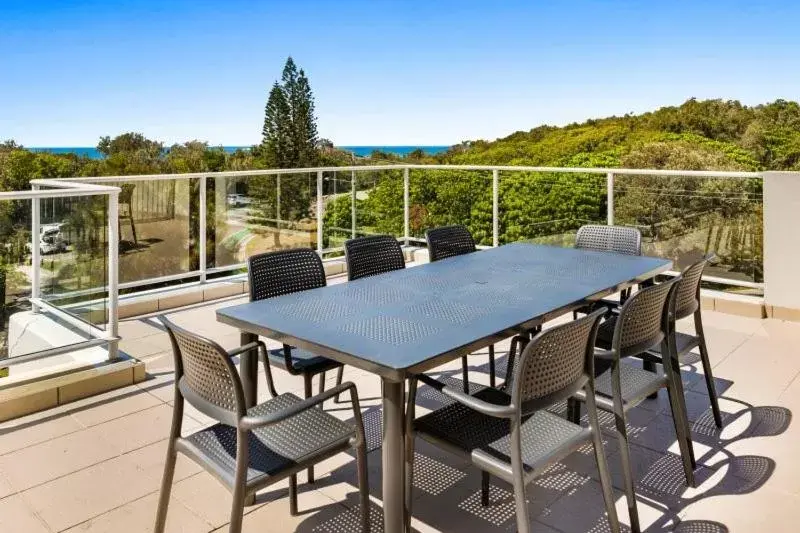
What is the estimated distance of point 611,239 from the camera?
418 cm

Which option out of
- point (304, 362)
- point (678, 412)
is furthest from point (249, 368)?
point (678, 412)

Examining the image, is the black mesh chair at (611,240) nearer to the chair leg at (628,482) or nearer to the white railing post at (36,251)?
the chair leg at (628,482)

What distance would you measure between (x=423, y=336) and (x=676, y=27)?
2912cm

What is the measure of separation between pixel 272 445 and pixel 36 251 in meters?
2.53

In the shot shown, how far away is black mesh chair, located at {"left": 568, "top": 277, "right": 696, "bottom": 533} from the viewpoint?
7.93 feet

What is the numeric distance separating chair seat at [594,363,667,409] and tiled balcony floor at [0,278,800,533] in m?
0.40

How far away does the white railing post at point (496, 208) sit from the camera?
23.6 ft

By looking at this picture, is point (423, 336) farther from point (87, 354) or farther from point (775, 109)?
point (775, 109)

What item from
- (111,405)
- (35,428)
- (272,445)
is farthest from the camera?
(111,405)

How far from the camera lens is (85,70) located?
3978 cm

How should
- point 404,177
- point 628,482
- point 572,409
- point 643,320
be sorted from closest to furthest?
point 628,482
point 643,320
point 572,409
point 404,177

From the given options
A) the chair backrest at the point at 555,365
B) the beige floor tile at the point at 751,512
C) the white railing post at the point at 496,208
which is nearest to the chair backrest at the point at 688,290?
the beige floor tile at the point at 751,512

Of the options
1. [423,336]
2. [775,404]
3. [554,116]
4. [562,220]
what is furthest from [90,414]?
[554,116]

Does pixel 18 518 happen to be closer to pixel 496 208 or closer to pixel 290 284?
pixel 290 284
